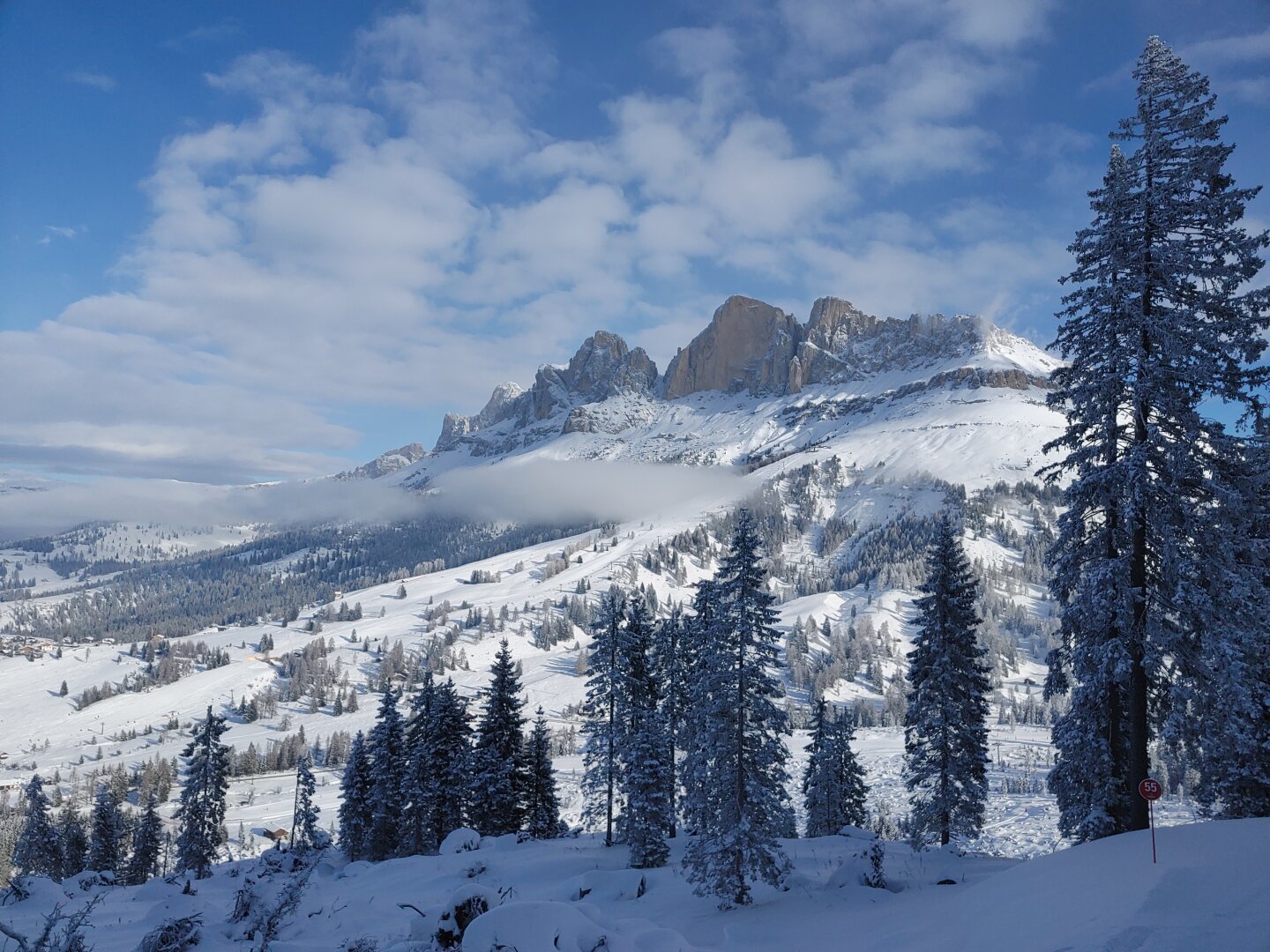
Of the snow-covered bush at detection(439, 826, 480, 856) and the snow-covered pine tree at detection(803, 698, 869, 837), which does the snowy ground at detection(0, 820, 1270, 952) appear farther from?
the snow-covered pine tree at detection(803, 698, 869, 837)

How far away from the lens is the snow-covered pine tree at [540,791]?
3653 cm

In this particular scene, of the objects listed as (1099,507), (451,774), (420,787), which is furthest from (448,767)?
(1099,507)

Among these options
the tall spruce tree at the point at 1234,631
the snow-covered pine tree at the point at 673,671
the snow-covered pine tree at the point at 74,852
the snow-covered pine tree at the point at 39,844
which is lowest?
the snow-covered pine tree at the point at 74,852

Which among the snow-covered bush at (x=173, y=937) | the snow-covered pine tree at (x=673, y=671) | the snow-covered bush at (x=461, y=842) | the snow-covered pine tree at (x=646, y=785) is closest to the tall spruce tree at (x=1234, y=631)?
the snow-covered pine tree at (x=646, y=785)

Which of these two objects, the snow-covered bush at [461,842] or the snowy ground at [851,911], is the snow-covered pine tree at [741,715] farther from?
the snow-covered bush at [461,842]

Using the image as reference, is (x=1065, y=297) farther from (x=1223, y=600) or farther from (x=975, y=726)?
(x=975, y=726)

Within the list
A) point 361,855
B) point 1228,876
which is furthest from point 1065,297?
point 361,855

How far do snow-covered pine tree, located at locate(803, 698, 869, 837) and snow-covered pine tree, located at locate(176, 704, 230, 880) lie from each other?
39.1 m

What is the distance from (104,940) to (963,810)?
2657 centimetres

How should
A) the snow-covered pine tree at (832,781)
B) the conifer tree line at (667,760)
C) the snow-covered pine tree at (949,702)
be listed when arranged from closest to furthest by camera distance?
the conifer tree line at (667,760), the snow-covered pine tree at (949,702), the snow-covered pine tree at (832,781)

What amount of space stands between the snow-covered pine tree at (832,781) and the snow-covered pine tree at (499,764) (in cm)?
1803

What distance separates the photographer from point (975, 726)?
82.7 feet

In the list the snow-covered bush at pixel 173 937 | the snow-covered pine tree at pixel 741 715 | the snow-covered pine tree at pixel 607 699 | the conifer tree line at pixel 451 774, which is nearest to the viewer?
the snow-covered bush at pixel 173 937

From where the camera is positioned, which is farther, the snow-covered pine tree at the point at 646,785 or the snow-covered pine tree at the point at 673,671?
the snow-covered pine tree at the point at 673,671
